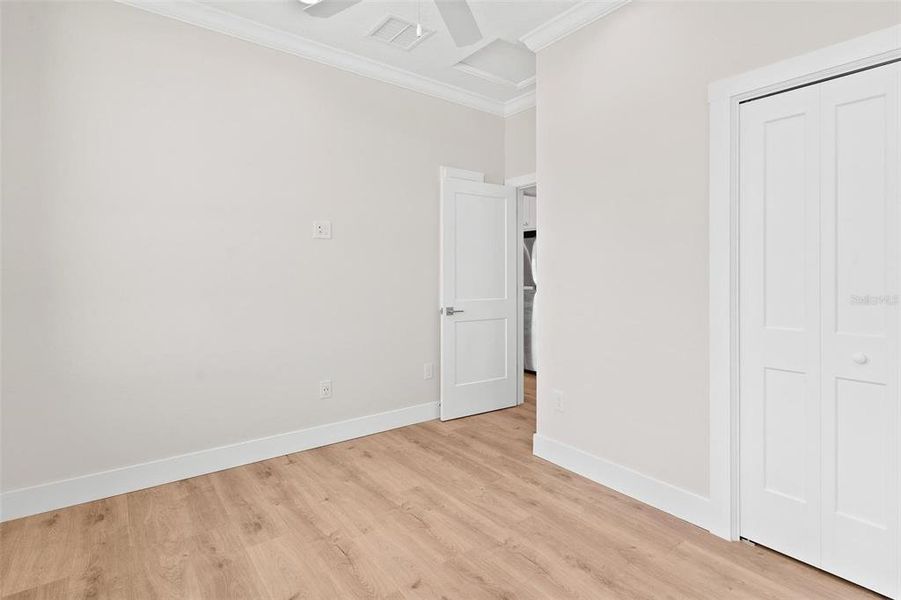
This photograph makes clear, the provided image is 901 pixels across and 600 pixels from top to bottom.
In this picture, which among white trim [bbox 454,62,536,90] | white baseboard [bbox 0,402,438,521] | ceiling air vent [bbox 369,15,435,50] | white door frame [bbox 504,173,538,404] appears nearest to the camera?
white baseboard [bbox 0,402,438,521]

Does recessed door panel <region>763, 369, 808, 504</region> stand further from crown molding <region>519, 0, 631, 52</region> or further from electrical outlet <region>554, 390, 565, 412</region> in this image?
crown molding <region>519, 0, 631, 52</region>

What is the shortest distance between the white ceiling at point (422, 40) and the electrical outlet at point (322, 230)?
1158mm

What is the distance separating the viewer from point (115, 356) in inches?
101

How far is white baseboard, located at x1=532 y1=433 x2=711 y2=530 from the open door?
991 mm

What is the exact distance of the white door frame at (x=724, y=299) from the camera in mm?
2062

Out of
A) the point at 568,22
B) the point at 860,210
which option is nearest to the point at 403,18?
the point at 568,22

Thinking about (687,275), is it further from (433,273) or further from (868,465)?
(433,273)

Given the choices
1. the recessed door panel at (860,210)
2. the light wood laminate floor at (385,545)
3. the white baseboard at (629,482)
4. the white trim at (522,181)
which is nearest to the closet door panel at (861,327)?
the recessed door panel at (860,210)

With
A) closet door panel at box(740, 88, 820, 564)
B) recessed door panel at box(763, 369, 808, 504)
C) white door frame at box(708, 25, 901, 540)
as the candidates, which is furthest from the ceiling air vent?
recessed door panel at box(763, 369, 808, 504)

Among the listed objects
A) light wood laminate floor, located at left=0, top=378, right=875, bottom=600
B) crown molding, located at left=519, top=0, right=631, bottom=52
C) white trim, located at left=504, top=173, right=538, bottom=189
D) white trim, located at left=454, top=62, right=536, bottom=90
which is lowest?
light wood laminate floor, located at left=0, top=378, right=875, bottom=600

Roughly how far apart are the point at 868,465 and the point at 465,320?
8.86 ft

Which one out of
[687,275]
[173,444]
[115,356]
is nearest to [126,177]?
[115,356]

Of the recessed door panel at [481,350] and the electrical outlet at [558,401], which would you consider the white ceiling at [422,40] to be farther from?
the electrical outlet at [558,401]

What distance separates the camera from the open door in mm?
3846
